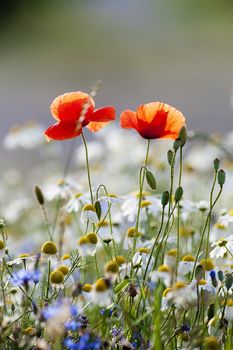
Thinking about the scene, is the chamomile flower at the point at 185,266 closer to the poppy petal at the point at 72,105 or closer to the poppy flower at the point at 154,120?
the poppy flower at the point at 154,120

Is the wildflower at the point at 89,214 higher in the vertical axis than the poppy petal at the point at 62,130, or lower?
lower

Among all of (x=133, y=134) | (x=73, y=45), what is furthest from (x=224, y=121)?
(x=73, y=45)

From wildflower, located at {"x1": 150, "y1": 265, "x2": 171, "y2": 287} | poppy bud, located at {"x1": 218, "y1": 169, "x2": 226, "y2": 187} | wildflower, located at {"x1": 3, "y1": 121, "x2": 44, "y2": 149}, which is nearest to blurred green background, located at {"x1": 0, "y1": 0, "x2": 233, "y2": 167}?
wildflower, located at {"x1": 3, "y1": 121, "x2": 44, "y2": 149}

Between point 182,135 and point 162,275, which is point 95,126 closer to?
point 182,135

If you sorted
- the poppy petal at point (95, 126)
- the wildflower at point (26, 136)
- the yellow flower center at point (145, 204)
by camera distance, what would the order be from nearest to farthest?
the poppy petal at point (95, 126) → the yellow flower center at point (145, 204) → the wildflower at point (26, 136)

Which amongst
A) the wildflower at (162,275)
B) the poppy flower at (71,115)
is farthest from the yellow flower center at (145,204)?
the wildflower at (162,275)

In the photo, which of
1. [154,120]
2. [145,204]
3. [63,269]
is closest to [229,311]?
[63,269]

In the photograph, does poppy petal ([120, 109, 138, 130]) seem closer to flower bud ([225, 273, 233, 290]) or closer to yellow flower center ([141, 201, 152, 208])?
flower bud ([225, 273, 233, 290])

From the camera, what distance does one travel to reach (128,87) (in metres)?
12.2

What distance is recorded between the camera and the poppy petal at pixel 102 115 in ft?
8.68

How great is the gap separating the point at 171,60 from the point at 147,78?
1.74m

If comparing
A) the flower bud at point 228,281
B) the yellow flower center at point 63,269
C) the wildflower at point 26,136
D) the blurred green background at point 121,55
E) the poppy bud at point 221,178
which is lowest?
the flower bud at point 228,281

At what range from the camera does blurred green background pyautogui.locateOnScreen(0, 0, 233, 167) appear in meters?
11.2

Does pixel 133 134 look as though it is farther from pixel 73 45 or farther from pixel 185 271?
pixel 73 45
